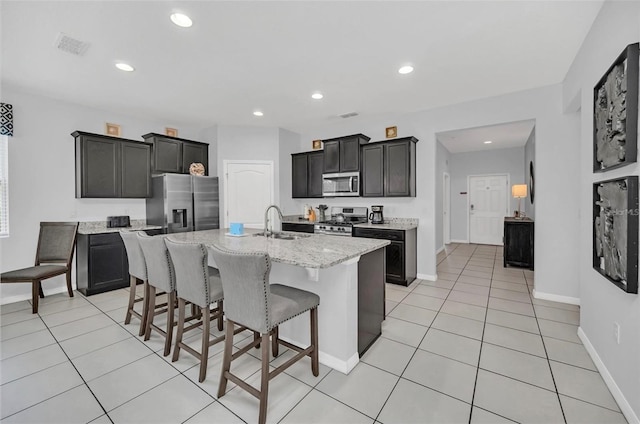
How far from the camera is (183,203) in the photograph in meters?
4.76

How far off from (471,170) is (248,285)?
7956mm

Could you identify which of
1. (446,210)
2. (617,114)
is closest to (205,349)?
(617,114)

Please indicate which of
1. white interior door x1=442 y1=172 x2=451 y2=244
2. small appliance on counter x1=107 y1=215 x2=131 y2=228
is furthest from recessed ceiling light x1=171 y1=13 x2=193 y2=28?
white interior door x1=442 y1=172 x2=451 y2=244

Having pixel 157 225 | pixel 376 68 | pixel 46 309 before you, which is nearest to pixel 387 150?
pixel 376 68

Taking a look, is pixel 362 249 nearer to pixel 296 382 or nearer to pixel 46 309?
pixel 296 382

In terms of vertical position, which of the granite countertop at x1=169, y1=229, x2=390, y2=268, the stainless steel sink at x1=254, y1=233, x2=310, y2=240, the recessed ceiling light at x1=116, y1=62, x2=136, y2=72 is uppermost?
the recessed ceiling light at x1=116, y1=62, x2=136, y2=72

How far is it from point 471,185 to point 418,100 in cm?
485

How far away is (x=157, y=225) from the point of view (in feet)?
15.3

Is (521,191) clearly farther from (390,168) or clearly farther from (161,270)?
(161,270)

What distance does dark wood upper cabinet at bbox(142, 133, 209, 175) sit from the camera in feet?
15.5

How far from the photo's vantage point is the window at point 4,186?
356 cm

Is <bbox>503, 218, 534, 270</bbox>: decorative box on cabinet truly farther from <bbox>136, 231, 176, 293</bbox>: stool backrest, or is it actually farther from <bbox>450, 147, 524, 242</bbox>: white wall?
<bbox>136, 231, 176, 293</bbox>: stool backrest

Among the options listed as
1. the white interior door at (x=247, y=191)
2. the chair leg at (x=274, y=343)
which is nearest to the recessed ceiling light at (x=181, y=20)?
the chair leg at (x=274, y=343)

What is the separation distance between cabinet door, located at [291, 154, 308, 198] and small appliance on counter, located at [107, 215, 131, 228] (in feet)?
9.88
